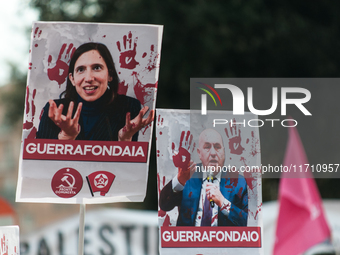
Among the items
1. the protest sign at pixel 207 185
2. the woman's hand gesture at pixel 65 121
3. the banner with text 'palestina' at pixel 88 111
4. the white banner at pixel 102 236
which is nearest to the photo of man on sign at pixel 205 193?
the protest sign at pixel 207 185

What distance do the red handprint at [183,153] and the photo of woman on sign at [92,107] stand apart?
198mm

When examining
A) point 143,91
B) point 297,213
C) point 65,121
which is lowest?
point 297,213

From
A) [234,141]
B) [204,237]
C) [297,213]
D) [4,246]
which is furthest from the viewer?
[297,213]

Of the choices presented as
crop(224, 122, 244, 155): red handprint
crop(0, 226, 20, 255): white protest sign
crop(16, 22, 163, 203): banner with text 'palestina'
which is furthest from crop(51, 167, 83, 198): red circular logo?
crop(224, 122, 244, 155): red handprint

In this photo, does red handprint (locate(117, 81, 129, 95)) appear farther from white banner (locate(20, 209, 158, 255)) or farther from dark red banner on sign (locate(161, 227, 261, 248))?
white banner (locate(20, 209, 158, 255))

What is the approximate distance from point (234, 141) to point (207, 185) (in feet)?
0.83

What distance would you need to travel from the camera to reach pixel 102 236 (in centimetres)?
582

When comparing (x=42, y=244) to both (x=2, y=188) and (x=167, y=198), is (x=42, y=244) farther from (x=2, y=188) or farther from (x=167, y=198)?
(x=2, y=188)

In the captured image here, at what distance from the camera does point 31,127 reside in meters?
2.42

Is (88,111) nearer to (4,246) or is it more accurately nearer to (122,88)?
(122,88)

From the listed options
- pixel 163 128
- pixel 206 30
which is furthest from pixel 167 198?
pixel 206 30

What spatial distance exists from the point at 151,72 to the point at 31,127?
0.62m

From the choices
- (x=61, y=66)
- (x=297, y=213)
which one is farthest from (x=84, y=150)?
(x=297, y=213)

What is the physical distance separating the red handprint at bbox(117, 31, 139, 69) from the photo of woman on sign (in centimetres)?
5
